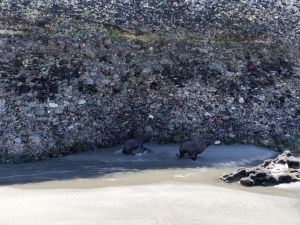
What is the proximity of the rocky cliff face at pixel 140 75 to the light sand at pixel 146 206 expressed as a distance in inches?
163

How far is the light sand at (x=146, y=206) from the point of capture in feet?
31.7

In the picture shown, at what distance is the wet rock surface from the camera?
41.1 ft

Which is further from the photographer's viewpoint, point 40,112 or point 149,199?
point 40,112

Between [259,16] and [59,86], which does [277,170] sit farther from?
[259,16]

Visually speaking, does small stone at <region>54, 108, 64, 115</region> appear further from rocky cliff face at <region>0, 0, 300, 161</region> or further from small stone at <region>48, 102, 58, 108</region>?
small stone at <region>48, 102, 58, 108</region>

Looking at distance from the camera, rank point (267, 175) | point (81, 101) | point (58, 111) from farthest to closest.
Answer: point (81, 101) → point (58, 111) → point (267, 175)

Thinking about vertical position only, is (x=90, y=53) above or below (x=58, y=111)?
above

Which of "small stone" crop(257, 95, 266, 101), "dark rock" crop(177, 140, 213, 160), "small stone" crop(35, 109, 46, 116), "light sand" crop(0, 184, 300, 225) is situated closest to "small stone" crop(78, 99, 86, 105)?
"small stone" crop(35, 109, 46, 116)

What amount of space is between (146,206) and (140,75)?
848 centimetres

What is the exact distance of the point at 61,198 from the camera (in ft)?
36.1

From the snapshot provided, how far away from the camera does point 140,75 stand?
18391mm

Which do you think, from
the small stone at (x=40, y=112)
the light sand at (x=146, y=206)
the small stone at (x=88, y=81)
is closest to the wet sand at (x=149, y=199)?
the light sand at (x=146, y=206)

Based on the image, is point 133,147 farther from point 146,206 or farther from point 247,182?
point 146,206

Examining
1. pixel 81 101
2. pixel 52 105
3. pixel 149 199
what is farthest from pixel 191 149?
pixel 52 105
